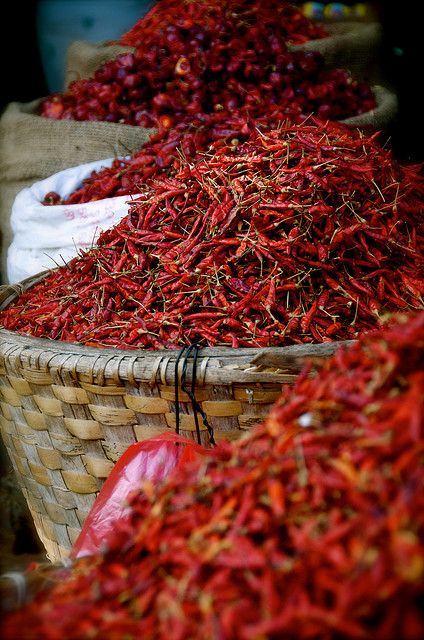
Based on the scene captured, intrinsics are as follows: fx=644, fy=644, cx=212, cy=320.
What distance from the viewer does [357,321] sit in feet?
6.75

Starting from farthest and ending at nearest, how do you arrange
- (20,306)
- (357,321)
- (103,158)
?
(103,158)
(20,306)
(357,321)

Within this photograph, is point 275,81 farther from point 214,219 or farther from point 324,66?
point 214,219

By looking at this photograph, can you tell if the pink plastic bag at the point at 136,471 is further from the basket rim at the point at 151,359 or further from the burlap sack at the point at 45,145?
the burlap sack at the point at 45,145

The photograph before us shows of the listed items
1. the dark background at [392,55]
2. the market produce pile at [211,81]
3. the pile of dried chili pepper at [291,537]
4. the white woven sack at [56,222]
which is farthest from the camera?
the dark background at [392,55]

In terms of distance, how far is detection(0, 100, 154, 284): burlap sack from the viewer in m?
3.39

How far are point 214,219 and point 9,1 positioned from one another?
4.01m

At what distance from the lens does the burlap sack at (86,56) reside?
14.1 feet

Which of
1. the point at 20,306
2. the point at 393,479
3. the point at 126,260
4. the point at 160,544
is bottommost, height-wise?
the point at 20,306

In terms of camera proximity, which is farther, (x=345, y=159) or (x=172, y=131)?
(x=172, y=131)

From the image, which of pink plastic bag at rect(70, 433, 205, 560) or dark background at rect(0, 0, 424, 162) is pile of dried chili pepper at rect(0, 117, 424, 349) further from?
dark background at rect(0, 0, 424, 162)

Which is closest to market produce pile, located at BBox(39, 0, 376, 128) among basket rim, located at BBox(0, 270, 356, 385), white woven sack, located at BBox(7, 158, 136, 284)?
white woven sack, located at BBox(7, 158, 136, 284)

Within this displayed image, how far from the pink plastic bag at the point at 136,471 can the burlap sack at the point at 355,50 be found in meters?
3.10

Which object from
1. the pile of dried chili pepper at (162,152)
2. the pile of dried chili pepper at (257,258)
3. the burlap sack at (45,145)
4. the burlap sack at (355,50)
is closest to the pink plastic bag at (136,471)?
the pile of dried chili pepper at (257,258)

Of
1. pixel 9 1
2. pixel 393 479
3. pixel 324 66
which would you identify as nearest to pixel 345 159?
pixel 393 479
